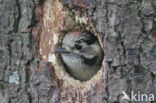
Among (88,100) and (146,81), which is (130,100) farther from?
(88,100)

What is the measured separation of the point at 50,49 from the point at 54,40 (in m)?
0.11

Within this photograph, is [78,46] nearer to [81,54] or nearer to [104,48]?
[81,54]

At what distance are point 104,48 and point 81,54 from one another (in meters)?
0.86

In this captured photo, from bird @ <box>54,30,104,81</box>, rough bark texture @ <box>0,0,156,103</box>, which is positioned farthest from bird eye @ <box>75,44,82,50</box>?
rough bark texture @ <box>0,0,156,103</box>

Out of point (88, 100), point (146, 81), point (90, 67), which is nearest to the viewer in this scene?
point (146, 81)

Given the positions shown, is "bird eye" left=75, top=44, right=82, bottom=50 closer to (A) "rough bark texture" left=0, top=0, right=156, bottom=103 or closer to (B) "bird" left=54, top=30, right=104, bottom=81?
(B) "bird" left=54, top=30, right=104, bottom=81

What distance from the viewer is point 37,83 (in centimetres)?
395

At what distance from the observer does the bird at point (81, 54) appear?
419 centimetres

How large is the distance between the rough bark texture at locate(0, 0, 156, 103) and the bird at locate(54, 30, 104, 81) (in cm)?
32

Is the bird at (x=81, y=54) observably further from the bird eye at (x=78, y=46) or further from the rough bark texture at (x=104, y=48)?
the rough bark texture at (x=104, y=48)

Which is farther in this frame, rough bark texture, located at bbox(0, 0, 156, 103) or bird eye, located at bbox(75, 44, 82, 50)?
bird eye, located at bbox(75, 44, 82, 50)

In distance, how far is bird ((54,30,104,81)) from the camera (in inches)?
165

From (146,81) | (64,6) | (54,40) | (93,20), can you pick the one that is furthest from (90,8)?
(146,81)

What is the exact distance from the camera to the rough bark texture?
3.42 m
